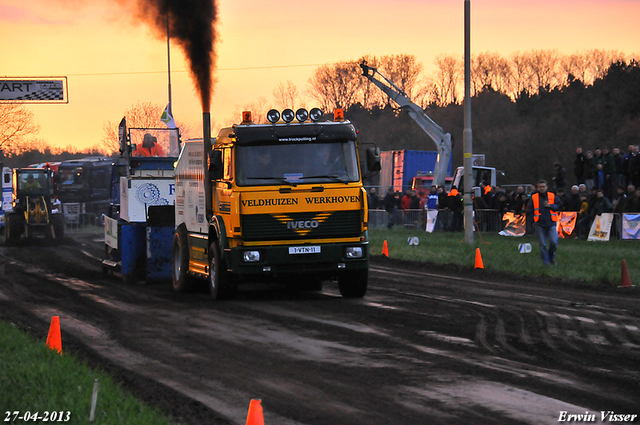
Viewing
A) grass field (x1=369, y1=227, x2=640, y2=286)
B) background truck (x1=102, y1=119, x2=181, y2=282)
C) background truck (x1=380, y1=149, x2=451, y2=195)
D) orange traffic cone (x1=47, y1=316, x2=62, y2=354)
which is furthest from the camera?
background truck (x1=380, y1=149, x2=451, y2=195)

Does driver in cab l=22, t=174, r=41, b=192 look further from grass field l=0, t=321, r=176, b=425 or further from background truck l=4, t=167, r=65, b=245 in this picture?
grass field l=0, t=321, r=176, b=425

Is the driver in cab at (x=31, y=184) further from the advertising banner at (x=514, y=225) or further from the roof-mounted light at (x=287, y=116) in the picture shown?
the roof-mounted light at (x=287, y=116)

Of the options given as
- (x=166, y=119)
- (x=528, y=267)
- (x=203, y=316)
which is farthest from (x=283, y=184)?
(x=166, y=119)

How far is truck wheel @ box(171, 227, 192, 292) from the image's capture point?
16359 millimetres

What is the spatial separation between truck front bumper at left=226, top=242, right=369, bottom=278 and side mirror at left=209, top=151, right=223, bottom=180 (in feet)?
4.34

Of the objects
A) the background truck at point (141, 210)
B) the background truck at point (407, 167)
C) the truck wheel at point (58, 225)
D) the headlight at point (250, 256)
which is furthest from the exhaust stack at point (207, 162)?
the background truck at point (407, 167)

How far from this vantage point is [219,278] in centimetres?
1464

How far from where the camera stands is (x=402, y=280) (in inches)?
716

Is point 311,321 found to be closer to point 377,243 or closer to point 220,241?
point 220,241

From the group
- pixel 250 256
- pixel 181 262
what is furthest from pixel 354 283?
pixel 181 262

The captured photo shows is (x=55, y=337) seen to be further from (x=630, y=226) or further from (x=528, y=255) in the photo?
(x=630, y=226)

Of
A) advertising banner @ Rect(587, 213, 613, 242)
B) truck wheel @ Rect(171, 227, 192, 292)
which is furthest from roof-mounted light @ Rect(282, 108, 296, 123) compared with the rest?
advertising banner @ Rect(587, 213, 613, 242)

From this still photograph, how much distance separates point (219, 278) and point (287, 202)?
6.16ft

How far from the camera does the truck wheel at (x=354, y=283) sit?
14912 mm
